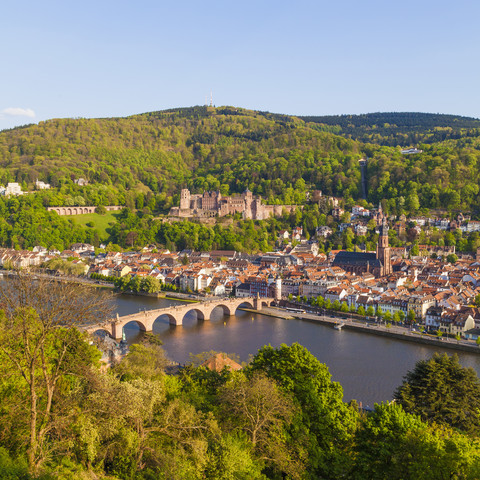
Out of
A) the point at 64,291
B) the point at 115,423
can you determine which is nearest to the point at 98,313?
the point at 64,291

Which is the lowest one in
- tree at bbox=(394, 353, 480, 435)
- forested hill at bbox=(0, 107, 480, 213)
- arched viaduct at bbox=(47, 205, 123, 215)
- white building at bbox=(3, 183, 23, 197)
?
tree at bbox=(394, 353, 480, 435)

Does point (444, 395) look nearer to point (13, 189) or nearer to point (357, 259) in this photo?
point (357, 259)

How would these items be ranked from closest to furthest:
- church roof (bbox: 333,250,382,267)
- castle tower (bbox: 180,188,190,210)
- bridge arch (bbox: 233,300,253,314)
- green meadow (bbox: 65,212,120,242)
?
bridge arch (bbox: 233,300,253,314) → church roof (bbox: 333,250,382,267) → green meadow (bbox: 65,212,120,242) → castle tower (bbox: 180,188,190,210)

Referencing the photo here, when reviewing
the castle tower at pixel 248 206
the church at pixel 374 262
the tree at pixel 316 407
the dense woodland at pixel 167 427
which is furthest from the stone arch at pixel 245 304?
the castle tower at pixel 248 206

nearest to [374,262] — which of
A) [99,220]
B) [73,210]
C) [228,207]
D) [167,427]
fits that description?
[228,207]

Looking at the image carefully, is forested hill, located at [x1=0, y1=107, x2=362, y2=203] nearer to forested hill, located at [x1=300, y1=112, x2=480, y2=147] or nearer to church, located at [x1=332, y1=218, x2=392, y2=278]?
forested hill, located at [x1=300, y1=112, x2=480, y2=147]

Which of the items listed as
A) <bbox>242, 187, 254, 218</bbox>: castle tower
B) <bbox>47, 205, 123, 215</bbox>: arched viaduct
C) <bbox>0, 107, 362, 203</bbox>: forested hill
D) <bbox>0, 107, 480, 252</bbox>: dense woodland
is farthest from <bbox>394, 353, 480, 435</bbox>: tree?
<bbox>47, 205, 123, 215</bbox>: arched viaduct

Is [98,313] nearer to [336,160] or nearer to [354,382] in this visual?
[354,382]
